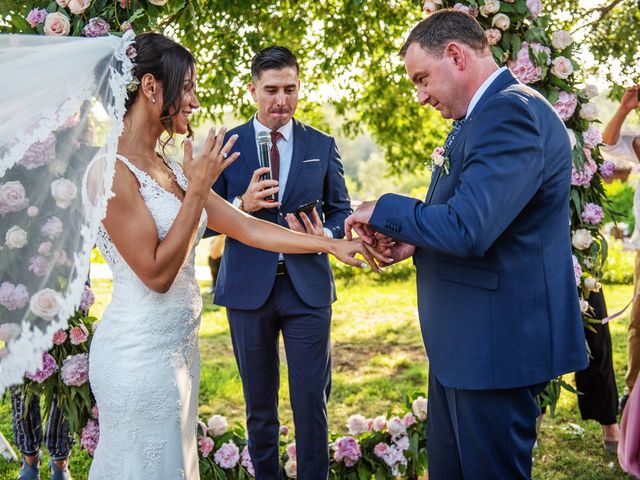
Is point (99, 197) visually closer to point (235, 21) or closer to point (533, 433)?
point (533, 433)

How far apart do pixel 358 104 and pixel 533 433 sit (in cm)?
608

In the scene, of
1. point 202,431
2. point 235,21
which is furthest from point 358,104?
point 202,431

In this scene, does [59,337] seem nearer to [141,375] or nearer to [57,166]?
[141,375]

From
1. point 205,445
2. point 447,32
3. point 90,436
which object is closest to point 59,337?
point 90,436

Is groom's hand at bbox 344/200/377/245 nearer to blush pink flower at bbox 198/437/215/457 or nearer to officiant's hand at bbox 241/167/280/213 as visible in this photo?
officiant's hand at bbox 241/167/280/213

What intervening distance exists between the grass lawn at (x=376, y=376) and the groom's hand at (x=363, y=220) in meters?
2.17

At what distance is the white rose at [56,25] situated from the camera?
3.51 metres

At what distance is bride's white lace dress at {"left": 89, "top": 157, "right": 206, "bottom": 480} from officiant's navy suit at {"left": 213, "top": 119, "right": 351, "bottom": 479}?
3.50ft

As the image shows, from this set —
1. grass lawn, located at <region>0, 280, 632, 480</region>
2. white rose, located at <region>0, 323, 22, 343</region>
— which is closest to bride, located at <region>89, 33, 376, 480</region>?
white rose, located at <region>0, 323, 22, 343</region>

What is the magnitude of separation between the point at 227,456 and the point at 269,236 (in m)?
1.39

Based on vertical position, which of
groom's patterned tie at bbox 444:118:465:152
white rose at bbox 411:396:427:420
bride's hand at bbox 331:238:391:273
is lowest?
white rose at bbox 411:396:427:420

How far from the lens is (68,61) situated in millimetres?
2646

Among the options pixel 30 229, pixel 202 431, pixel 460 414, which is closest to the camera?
pixel 30 229

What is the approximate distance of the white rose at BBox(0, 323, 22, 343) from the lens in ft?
7.97
